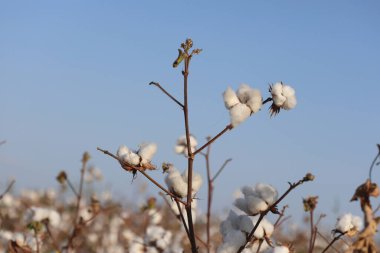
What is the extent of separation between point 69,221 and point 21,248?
30.9 ft

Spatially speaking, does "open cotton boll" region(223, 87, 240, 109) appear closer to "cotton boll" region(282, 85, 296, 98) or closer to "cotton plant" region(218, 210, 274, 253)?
"cotton boll" region(282, 85, 296, 98)

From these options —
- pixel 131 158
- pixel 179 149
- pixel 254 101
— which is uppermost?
pixel 179 149

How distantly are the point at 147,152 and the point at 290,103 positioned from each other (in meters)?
0.48

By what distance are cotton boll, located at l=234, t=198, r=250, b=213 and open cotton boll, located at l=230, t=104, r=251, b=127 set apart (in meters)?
0.35

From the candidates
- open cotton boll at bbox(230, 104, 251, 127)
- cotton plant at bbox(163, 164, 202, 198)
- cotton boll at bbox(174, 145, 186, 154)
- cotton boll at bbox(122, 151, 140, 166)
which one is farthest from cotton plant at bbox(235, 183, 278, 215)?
cotton boll at bbox(174, 145, 186, 154)

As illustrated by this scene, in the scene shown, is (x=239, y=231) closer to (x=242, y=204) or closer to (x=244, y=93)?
(x=242, y=204)

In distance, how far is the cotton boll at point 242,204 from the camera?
1.92 metres

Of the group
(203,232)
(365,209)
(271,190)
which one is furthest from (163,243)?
(203,232)

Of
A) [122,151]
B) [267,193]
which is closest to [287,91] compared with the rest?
[267,193]

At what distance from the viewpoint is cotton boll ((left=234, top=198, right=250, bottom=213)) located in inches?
75.6

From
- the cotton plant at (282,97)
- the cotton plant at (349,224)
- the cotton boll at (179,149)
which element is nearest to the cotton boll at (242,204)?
the cotton plant at (282,97)

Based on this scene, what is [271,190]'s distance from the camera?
1879mm

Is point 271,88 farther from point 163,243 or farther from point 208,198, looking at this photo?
point 163,243

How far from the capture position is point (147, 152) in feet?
5.93
